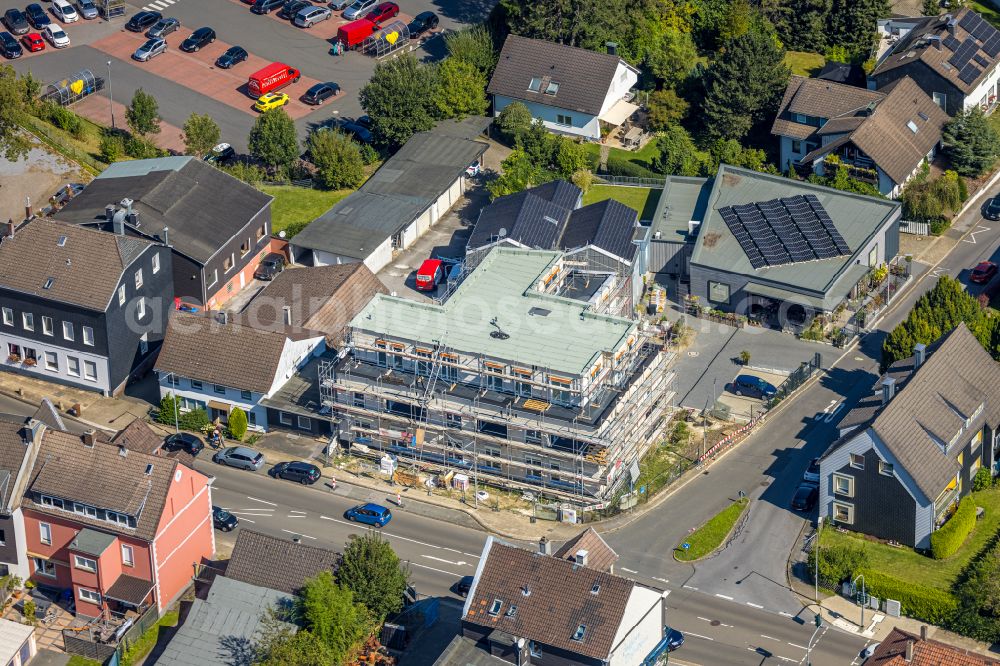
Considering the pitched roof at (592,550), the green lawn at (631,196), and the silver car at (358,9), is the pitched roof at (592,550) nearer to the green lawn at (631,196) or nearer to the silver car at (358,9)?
the green lawn at (631,196)

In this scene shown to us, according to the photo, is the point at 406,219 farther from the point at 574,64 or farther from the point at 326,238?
the point at 574,64

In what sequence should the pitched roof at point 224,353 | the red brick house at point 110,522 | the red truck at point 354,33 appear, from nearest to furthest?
1. the red brick house at point 110,522
2. the pitched roof at point 224,353
3. the red truck at point 354,33

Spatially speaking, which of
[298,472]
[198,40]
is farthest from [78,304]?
[198,40]

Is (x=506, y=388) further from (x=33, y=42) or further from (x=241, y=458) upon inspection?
(x=33, y=42)

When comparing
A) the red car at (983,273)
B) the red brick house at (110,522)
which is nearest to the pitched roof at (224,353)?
the red brick house at (110,522)

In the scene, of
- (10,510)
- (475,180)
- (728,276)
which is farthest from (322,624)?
(475,180)

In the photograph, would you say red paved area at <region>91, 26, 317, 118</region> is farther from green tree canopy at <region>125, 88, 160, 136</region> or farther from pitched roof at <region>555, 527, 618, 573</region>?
pitched roof at <region>555, 527, 618, 573</region>
